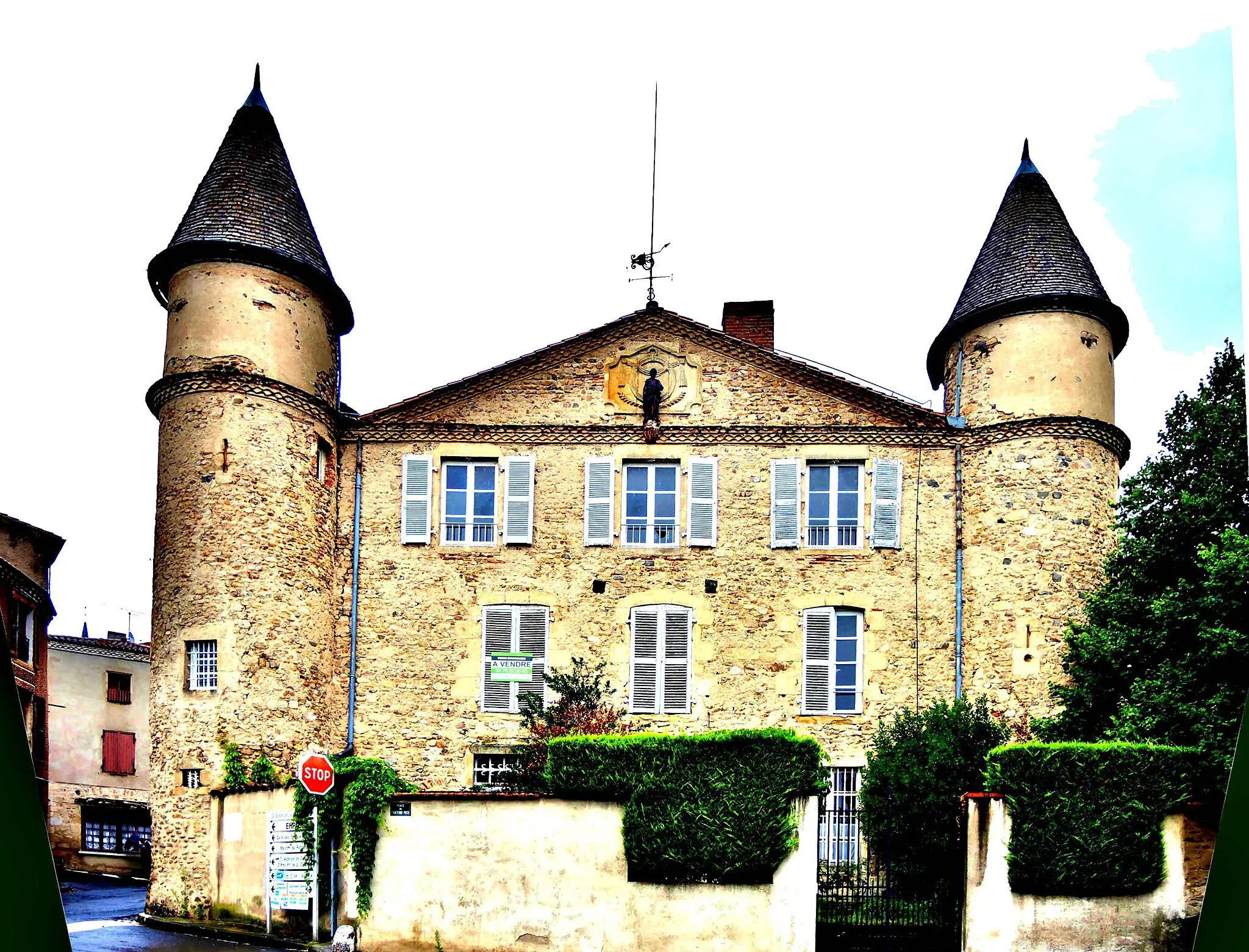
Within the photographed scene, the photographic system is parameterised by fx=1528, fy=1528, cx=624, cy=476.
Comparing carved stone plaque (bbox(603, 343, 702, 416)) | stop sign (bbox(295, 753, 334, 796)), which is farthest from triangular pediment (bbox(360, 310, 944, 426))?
stop sign (bbox(295, 753, 334, 796))

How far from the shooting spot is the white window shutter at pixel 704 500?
18.7 meters

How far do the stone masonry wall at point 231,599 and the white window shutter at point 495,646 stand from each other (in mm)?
1853

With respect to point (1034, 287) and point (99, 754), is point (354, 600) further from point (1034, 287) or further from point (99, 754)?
point (1034, 287)

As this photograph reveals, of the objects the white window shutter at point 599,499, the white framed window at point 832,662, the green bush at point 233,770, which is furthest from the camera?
the white window shutter at point 599,499

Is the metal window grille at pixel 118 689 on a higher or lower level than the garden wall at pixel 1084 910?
higher

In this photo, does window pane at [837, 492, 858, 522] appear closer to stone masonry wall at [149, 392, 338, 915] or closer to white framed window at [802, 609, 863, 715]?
Result: white framed window at [802, 609, 863, 715]

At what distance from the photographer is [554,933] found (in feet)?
44.4

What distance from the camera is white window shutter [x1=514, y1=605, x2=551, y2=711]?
18312 millimetres

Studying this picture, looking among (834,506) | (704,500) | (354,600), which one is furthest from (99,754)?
(834,506)

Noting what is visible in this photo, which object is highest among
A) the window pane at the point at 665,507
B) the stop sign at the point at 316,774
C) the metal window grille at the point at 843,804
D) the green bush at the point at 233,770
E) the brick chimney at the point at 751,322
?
the brick chimney at the point at 751,322

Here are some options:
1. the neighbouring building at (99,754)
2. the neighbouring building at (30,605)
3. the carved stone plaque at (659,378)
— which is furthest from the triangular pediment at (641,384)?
the neighbouring building at (30,605)

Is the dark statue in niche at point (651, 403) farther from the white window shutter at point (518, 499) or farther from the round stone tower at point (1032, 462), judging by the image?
the round stone tower at point (1032, 462)

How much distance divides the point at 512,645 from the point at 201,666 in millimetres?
3634

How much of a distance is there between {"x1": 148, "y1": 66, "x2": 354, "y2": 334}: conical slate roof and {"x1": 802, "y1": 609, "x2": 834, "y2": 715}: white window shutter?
6769mm
